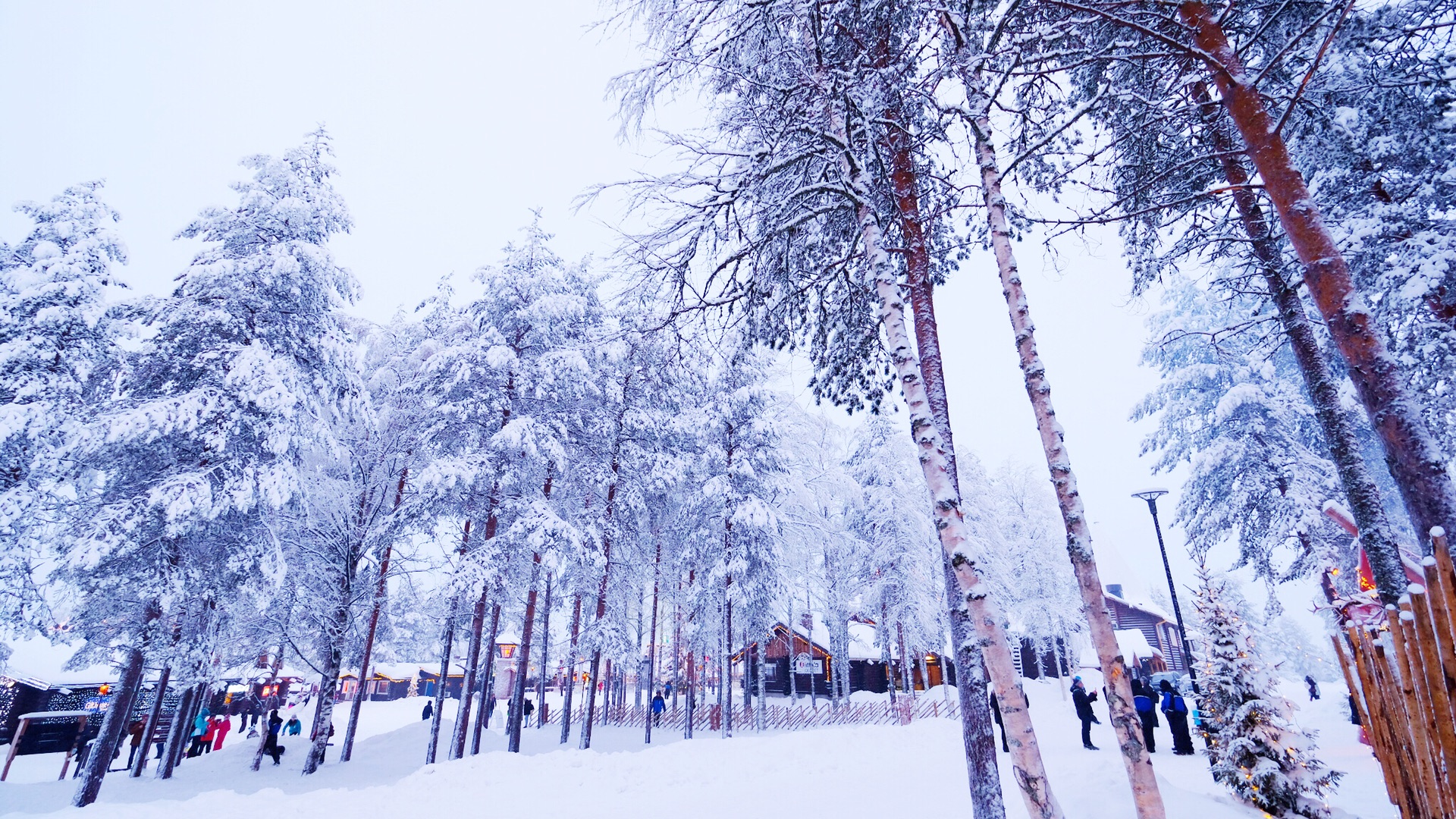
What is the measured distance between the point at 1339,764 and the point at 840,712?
15.9m

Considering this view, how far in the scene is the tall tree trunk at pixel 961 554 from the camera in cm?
410

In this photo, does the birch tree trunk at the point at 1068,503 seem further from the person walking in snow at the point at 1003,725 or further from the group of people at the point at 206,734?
the group of people at the point at 206,734

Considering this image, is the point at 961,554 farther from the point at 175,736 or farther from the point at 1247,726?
the point at 175,736

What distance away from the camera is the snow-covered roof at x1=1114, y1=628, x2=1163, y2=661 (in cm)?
4022

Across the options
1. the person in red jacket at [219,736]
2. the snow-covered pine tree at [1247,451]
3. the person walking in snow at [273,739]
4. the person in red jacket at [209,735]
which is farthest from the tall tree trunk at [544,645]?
the snow-covered pine tree at [1247,451]

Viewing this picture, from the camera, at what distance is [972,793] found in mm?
6109

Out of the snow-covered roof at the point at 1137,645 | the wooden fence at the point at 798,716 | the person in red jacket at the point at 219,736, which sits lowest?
the person in red jacket at the point at 219,736

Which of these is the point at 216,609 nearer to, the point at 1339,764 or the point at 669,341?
the point at 669,341

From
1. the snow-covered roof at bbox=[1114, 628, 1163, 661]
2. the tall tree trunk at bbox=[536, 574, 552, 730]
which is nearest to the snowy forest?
the tall tree trunk at bbox=[536, 574, 552, 730]

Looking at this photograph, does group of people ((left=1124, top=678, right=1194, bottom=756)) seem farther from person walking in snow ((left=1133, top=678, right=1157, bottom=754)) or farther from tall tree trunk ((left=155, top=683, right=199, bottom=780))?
tall tree trunk ((left=155, top=683, right=199, bottom=780))

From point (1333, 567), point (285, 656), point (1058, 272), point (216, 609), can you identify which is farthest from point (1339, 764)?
point (285, 656)

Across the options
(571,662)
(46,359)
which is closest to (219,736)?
(571,662)

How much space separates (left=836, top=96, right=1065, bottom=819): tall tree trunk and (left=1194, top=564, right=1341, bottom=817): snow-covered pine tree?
5.98 metres

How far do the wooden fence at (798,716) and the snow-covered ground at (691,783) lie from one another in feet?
19.0
